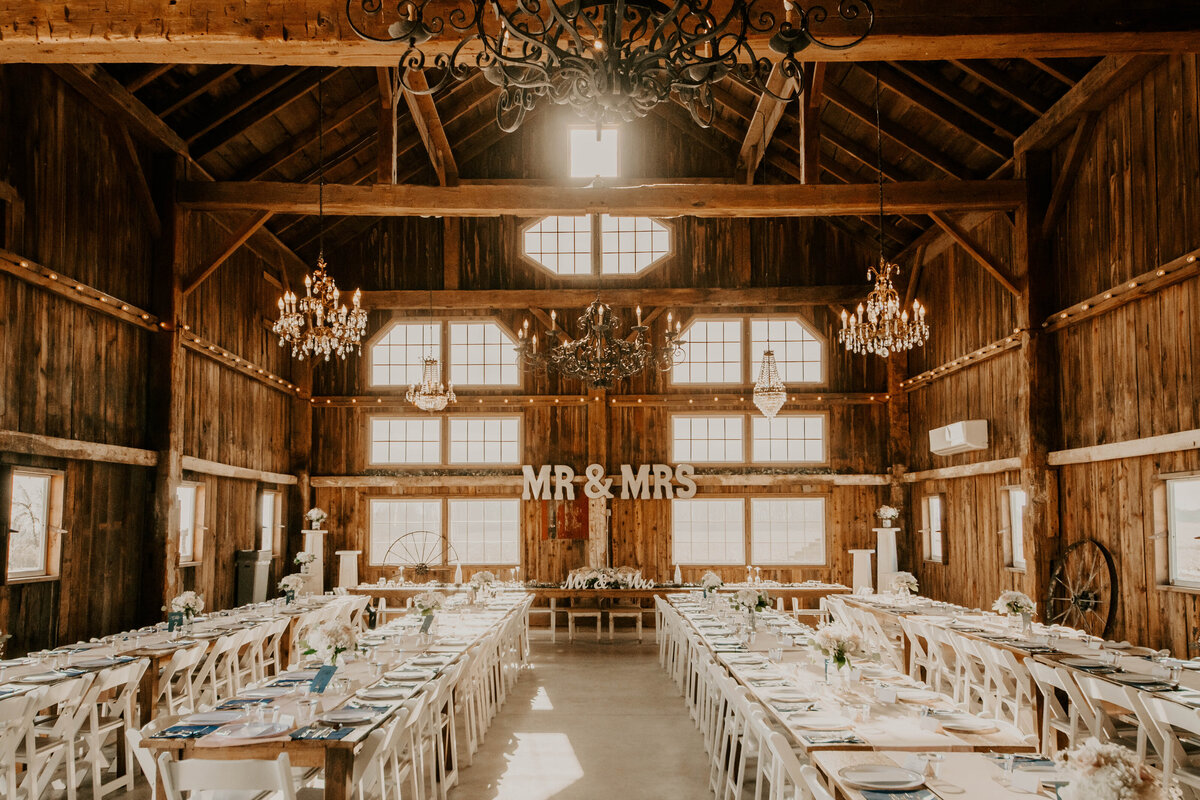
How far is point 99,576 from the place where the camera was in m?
9.47

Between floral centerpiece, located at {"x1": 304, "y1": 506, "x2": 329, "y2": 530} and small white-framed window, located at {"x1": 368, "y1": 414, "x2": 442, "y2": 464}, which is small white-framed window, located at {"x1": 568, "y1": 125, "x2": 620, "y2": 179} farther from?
floral centerpiece, located at {"x1": 304, "y1": 506, "x2": 329, "y2": 530}

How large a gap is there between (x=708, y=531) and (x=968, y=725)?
11.1 meters

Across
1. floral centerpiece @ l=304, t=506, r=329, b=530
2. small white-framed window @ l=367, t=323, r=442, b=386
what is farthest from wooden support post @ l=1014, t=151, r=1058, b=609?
floral centerpiece @ l=304, t=506, r=329, b=530

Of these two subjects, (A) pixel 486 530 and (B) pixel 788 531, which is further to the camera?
(A) pixel 486 530

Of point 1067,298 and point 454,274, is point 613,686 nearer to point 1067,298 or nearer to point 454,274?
point 1067,298

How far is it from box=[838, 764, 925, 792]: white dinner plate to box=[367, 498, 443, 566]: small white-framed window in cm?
1262

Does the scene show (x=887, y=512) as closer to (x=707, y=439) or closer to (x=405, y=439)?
(x=707, y=439)

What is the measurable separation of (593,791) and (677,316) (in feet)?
35.4

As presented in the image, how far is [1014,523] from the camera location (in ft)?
38.5

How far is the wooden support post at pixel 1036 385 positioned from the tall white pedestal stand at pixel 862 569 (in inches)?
173

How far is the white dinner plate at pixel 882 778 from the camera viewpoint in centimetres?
377

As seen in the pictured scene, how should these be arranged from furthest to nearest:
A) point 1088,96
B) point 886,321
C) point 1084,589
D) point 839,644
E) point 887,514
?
point 887,514 < point 1084,589 < point 1088,96 < point 886,321 < point 839,644

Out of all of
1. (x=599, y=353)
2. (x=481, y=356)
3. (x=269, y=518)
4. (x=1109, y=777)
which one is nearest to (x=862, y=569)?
(x=599, y=353)

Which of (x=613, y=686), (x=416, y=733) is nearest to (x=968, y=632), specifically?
(x=613, y=686)
